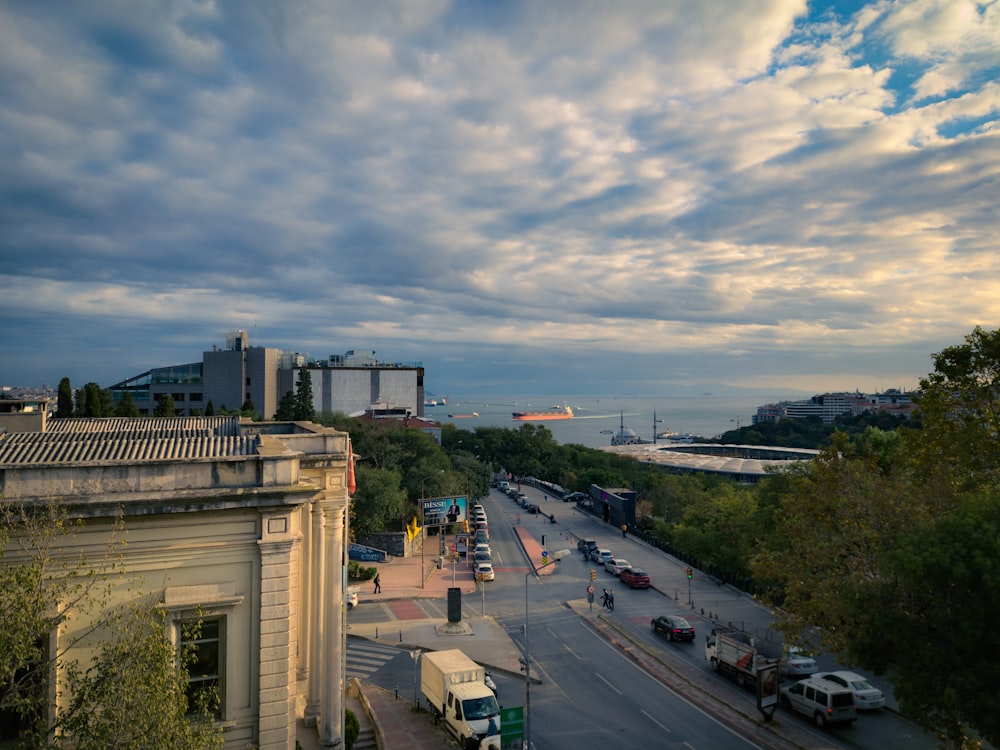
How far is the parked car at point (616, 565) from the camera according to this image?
158ft

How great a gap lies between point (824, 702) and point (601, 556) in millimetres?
31222

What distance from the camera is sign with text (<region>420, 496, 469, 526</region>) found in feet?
185

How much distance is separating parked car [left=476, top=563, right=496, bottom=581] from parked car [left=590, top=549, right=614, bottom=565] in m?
9.16

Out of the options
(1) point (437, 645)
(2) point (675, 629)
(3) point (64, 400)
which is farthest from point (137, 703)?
(3) point (64, 400)

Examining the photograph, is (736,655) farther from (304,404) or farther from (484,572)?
(304,404)

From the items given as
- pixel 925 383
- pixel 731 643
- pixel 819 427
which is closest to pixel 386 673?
pixel 731 643

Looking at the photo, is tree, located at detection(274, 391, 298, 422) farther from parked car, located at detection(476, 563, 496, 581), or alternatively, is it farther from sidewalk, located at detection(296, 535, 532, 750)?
parked car, located at detection(476, 563, 496, 581)

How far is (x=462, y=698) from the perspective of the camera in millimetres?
22609

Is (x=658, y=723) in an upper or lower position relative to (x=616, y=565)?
upper

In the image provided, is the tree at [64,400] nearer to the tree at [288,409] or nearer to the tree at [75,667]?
the tree at [288,409]

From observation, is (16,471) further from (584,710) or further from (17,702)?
(584,710)

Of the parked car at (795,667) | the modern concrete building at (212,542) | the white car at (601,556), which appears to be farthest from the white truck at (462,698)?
the white car at (601,556)

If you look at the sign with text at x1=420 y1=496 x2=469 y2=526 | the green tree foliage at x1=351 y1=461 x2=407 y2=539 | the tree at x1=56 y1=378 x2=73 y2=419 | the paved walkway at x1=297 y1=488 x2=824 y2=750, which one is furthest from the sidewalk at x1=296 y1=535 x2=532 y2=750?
the tree at x1=56 y1=378 x2=73 y2=419

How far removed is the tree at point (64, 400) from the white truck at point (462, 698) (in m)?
47.3
